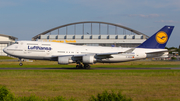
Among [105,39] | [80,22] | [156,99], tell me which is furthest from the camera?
[80,22]

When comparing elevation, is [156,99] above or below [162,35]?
below

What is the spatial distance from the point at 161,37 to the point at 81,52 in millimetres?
14486

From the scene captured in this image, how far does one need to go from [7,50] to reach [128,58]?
20741mm

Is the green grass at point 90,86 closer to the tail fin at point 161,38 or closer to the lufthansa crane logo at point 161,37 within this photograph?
the tail fin at point 161,38

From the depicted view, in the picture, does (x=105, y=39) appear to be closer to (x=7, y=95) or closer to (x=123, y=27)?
(x=123, y=27)

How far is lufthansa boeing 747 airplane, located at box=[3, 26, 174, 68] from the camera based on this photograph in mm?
32250

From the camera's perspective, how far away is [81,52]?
112 feet

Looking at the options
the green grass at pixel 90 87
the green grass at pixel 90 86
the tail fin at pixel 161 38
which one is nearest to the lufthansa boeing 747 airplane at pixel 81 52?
the tail fin at pixel 161 38

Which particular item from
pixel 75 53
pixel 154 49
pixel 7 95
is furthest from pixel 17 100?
pixel 154 49

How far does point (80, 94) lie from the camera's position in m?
12.1

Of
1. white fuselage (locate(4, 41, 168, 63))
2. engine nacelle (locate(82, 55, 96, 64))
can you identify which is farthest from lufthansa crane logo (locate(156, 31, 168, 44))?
engine nacelle (locate(82, 55, 96, 64))

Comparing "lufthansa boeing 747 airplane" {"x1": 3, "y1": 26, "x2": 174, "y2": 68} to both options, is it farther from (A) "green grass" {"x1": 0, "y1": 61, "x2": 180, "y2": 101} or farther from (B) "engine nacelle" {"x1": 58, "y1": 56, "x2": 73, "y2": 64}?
(A) "green grass" {"x1": 0, "y1": 61, "x2": 180, "y2": 101}

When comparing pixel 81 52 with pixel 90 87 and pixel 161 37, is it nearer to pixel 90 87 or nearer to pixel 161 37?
pixel 161 37

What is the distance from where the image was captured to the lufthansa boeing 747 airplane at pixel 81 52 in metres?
32.2
